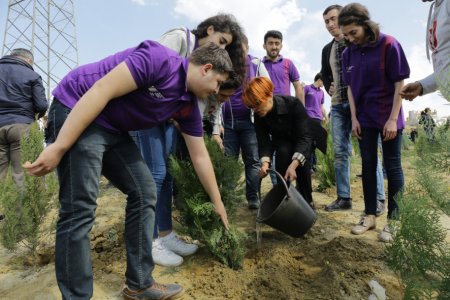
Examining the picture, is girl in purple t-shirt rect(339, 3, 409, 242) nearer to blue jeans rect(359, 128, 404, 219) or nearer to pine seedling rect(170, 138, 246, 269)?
blue jeans rect(359, 128, 404, 219)

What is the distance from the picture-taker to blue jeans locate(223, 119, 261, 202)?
4.00 m

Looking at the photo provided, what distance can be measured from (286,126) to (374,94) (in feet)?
2.68

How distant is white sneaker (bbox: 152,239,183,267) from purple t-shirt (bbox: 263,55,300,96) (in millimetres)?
2712

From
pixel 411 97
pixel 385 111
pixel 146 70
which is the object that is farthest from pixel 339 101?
pixel 146 70

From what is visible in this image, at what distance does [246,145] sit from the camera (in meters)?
4.02

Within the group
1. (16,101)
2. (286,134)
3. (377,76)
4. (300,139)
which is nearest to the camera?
(377,76)

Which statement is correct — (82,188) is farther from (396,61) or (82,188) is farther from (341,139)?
(341,139)

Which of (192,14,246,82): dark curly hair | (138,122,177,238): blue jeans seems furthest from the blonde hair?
Answer: (138,122,177,238): blue jeans

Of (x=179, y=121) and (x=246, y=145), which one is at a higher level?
(x=179, y=121)

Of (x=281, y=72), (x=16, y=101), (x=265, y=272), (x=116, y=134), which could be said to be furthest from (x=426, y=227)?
(x=16, y=101)

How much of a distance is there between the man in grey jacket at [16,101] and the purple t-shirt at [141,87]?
280 centimetres

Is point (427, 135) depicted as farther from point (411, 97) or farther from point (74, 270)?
point (74, 270)

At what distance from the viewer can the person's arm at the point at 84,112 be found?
1725mm

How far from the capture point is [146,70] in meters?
1.82
